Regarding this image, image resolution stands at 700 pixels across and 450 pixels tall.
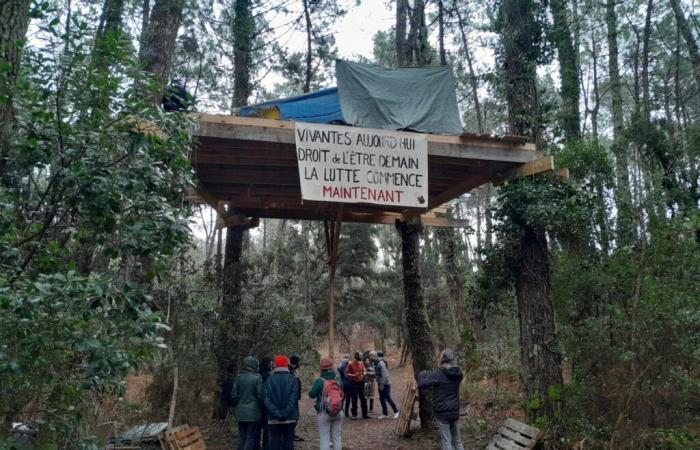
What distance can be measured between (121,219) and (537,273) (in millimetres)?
5959

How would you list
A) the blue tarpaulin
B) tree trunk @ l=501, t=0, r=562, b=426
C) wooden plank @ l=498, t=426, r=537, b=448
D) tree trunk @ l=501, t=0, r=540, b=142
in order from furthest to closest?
tree trunk @ l=501, t=0, r=540, b=142, the blue tarpaulin, tree trunk @ l=501, t=0, r=562, b=426, wooden plank @ l=498, t=426, r=537, b=448

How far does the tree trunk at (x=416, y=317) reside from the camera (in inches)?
342

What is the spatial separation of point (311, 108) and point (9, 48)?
15.6ft

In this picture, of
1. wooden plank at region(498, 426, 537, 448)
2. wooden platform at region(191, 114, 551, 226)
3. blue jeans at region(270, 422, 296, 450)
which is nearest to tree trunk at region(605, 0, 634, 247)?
wooden platform at region(191, 114, 551, 226)

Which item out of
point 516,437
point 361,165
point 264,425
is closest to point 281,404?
point 264,425

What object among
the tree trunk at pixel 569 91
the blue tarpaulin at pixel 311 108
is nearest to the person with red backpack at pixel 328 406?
the blue tarpaulin at pixel 311 108

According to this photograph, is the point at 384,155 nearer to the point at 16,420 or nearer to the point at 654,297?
the point at 654,297

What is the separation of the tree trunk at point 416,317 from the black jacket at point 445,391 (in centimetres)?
209

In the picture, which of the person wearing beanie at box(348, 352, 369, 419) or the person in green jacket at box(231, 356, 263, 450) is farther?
the person wearing beanie at box(348, 352, 369, 419)

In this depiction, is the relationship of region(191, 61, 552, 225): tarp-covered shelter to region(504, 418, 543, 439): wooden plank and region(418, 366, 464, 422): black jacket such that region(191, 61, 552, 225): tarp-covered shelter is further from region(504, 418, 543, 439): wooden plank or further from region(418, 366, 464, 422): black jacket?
region(504, 418, 543, 439): wooden plank

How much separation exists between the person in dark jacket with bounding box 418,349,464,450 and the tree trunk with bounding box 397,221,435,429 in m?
2.03

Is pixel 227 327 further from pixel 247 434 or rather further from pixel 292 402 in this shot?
pixel 292 402

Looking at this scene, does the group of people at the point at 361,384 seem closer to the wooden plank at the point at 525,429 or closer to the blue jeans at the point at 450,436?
the wooden plank at the point at 525,429

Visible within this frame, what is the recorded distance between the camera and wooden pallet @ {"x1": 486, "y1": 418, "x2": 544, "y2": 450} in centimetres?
634
